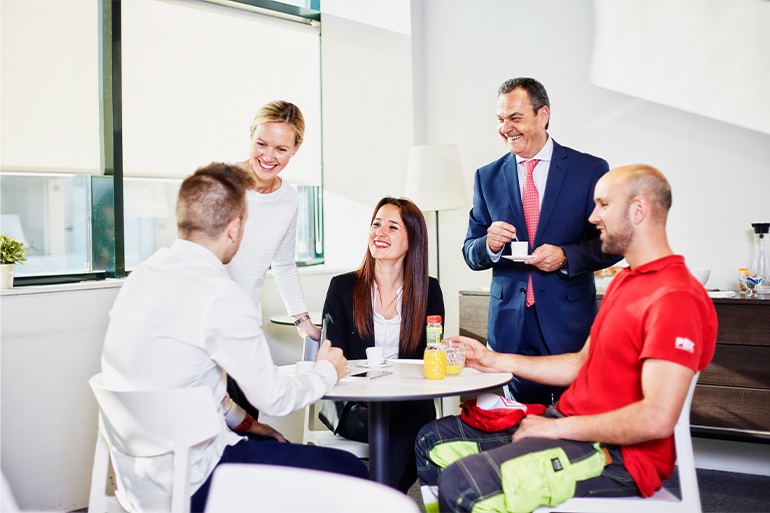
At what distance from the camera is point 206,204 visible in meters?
1.67

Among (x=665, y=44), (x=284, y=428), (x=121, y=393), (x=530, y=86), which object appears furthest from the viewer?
(x=284, y=428)

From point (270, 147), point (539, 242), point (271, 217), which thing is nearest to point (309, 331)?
point (271, 217)

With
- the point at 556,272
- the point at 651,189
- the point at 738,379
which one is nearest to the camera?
the point at 651,189

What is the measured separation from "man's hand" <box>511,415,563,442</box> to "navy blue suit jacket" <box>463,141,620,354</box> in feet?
2.44

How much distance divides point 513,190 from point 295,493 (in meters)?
1.87

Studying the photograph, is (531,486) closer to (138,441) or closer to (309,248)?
(138,441)

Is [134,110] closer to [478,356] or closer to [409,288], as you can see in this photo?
[409,288]

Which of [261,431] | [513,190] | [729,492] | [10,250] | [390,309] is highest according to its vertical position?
[513,190]

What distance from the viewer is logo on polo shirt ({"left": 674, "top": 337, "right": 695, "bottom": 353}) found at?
1.50 metres

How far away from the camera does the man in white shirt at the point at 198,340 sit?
1516 millimetres

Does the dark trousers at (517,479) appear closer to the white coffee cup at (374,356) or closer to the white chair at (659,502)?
the white chair at (659,502)

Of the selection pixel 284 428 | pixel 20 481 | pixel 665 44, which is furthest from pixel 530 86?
pixel 20 481

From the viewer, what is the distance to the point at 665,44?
364 cm

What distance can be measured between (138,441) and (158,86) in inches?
110
